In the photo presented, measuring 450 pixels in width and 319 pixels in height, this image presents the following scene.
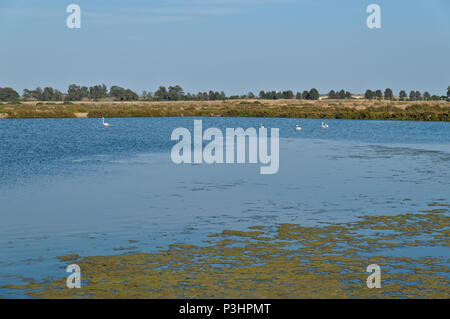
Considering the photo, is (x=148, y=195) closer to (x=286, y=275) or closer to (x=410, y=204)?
(x=410, y=204)

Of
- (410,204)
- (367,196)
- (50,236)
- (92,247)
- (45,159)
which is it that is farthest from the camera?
(45,159)

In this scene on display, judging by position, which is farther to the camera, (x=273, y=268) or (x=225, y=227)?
(x=225, y=227)

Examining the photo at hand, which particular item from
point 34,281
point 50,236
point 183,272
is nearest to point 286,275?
point 183,272

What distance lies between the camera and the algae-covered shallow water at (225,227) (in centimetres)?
1112

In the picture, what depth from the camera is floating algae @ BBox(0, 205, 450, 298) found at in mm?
10453

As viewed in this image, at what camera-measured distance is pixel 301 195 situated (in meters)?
21.3

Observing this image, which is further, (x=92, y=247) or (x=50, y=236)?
(x=50, y=236)

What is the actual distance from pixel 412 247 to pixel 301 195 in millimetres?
7829

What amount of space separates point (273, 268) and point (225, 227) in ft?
13.7

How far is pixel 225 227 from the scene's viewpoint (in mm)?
Result: 15898

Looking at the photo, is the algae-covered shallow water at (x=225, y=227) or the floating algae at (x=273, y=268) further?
the algae-covered shallow water at (x=225, y=227)

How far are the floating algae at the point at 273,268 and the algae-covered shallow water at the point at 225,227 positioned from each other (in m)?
0.04

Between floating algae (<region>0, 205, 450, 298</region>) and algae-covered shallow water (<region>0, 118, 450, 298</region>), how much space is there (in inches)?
1.6

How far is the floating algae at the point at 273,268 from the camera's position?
10453mm
